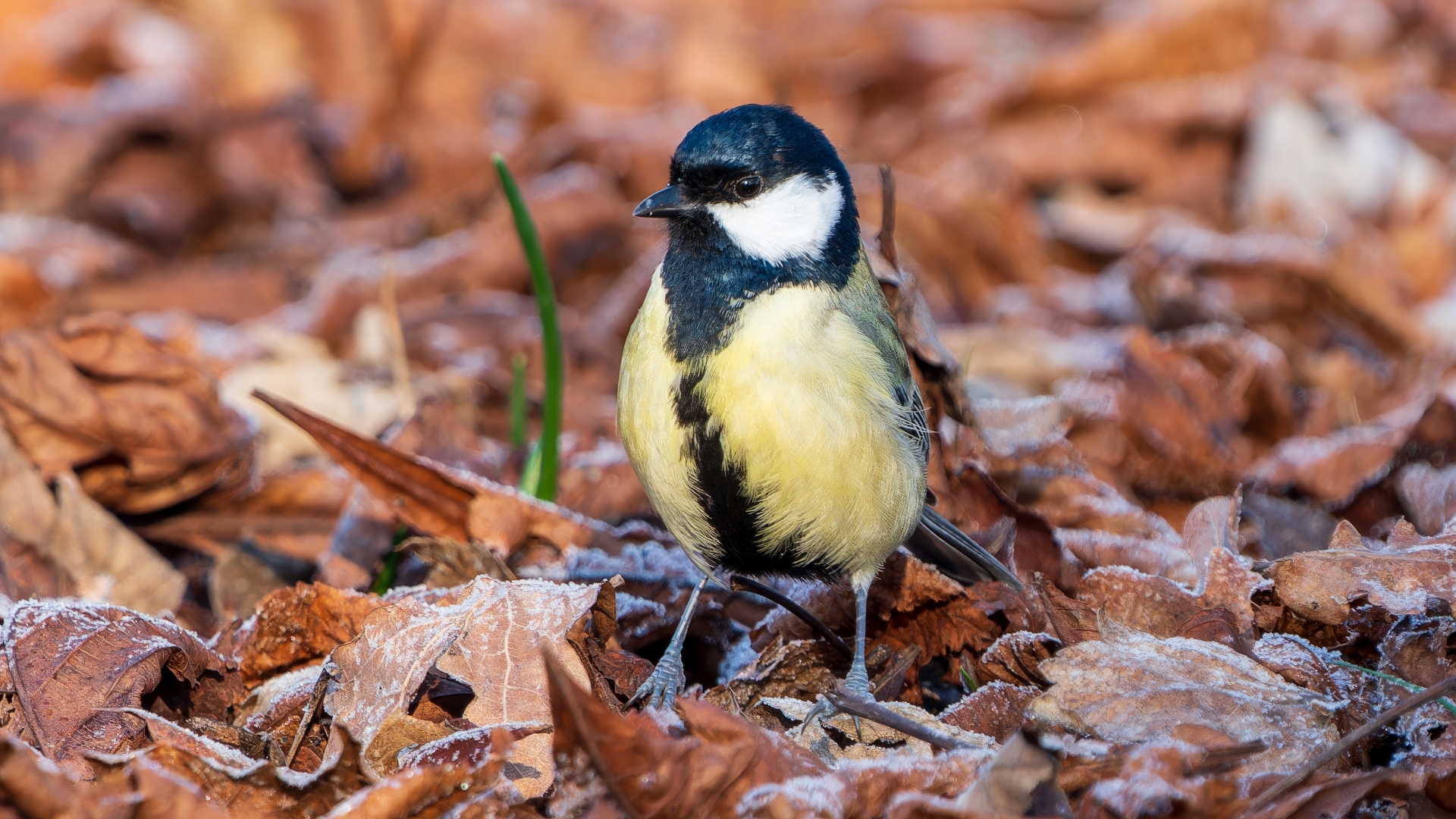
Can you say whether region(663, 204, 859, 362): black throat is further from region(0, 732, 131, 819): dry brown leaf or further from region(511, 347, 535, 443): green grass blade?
region(0, 732, 131, 819): dry brown leaf

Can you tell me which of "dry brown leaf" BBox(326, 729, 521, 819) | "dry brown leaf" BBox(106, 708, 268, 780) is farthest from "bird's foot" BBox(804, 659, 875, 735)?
"dry brown leaf" BBox(106, 708, 268, 780)

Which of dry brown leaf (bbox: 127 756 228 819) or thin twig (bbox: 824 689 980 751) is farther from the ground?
dry brown leaf (bbox: 127 756 228 819)

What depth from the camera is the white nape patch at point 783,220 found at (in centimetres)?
246

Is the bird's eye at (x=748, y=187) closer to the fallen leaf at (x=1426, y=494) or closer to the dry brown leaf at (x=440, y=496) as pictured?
the dry brown leaf at (x=440, y=496)

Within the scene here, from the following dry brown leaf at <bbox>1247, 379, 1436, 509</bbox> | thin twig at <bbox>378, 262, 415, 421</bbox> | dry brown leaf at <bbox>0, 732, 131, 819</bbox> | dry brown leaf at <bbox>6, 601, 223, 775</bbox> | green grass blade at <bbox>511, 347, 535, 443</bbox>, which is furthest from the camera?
thin twig at <bbox>378, 262, 415, 421</bbox>

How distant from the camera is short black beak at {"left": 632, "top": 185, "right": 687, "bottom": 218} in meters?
2.46

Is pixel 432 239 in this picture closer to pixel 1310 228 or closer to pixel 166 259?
pixel 166 259

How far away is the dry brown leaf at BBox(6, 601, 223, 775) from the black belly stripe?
3.10 feet

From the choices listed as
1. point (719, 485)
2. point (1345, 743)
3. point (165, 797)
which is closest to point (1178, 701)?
point (1345, 743)

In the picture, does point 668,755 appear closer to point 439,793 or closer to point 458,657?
point 439,793

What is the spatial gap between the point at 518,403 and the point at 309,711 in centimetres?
123

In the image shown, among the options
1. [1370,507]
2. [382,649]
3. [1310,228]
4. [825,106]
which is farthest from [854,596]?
[825,106]

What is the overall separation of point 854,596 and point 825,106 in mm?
4383

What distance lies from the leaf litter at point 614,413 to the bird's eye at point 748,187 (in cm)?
57
